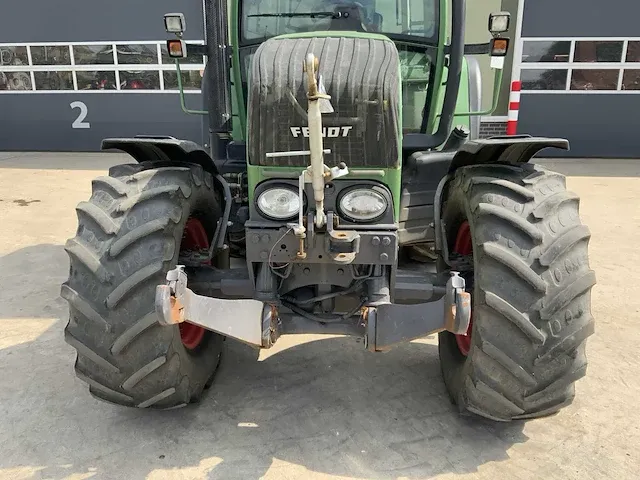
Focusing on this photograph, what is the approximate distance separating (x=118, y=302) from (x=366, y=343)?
3.45ft

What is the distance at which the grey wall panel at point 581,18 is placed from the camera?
1022 centimetres

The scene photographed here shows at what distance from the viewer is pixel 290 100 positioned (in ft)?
8.00

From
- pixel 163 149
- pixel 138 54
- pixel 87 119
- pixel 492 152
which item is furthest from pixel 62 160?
pixel 492 152

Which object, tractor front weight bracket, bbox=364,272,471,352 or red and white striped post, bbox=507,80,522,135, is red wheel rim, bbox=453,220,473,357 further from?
red and white striped post, bbox=507,80,522,135

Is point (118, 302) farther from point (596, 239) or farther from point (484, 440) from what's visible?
point (596, 239)

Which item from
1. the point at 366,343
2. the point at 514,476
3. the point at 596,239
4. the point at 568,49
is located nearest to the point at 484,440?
the point at 514,476

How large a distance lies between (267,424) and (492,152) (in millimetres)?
1724

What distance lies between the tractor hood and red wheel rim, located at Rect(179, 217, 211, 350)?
72 cm

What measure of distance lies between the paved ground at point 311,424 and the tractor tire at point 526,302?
0.27 metres

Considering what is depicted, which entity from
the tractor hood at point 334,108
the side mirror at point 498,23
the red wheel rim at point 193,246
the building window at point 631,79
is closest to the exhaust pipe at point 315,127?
the tractor hood at point 334,108

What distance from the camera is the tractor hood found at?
96.3 inches

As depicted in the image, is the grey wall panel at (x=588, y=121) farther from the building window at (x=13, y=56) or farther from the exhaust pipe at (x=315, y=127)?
the building window at (x=13, y=56)

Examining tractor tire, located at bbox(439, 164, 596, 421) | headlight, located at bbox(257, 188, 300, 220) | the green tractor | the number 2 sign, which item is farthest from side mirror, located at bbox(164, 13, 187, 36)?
the number 2 sign

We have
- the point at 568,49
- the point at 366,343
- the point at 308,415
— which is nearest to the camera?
the point at 366,343
